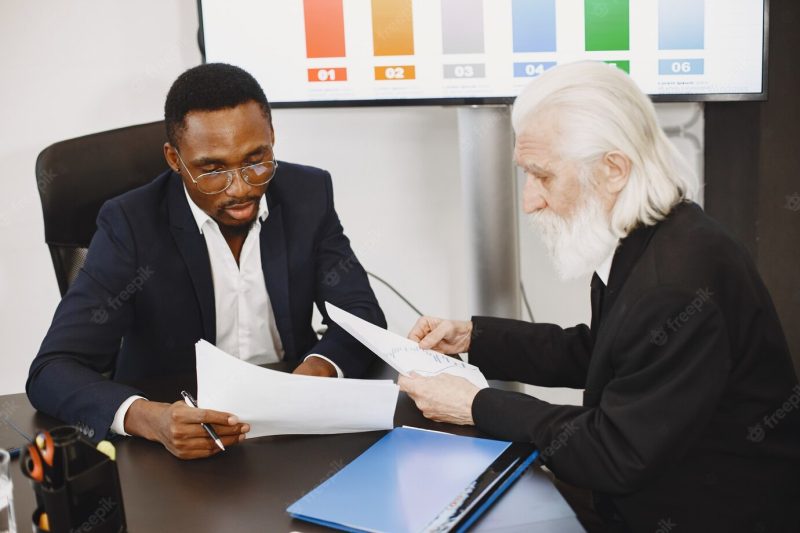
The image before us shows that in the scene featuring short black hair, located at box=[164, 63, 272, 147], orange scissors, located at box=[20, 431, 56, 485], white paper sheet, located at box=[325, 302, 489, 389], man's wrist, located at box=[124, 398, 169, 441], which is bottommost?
man's wrist, located at box=[124, 398, 169, 441]

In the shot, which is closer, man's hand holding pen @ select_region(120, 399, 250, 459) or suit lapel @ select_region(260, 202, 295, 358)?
man's hand holding pen @ select_region(120, 399, 250, 459)

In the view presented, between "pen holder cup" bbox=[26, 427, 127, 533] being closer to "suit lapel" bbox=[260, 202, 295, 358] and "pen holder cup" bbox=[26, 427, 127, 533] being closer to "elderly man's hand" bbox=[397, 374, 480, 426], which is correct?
"elderly man's hand" bbox=[397, 374, 480, 426]

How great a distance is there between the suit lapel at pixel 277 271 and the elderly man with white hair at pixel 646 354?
1.94ft

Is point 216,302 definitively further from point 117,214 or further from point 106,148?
point 106,148

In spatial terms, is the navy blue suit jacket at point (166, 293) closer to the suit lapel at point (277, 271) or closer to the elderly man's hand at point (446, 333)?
the suit lapel at point (277, 271)

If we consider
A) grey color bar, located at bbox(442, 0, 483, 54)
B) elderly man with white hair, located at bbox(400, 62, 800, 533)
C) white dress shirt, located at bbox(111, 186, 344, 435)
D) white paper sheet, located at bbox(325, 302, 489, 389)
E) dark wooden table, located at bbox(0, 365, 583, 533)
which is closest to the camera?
dark wooden table, located at bbox(0, 365, 583, 533)

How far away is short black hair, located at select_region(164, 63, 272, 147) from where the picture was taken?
1729 millimetres

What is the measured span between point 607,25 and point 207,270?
1.44 meters

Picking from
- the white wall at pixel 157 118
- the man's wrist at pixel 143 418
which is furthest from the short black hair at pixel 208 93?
the white wall at pixel 157 118

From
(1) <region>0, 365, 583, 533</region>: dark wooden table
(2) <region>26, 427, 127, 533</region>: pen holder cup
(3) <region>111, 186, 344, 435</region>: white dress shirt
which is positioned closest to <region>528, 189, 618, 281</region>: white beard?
(1) <region>0, 365, 583, 533</region>: dark wooden table

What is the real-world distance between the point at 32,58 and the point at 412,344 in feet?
6.19

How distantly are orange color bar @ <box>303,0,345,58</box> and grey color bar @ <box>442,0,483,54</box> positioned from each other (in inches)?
12.3

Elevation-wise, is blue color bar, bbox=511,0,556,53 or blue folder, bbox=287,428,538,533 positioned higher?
blue color bar, bbox=511,0,556,53

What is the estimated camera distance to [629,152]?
52.6 inches
